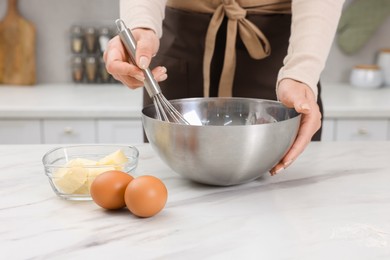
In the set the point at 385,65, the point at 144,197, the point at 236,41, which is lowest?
the point at 144,197

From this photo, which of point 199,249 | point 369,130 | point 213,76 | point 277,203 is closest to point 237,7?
point 213,76

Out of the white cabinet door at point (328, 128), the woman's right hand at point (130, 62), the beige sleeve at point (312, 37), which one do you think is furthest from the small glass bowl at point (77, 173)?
the white cabinet door at point (328, 128)

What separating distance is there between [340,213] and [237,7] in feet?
2.16

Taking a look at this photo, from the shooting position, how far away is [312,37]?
3.47 ft

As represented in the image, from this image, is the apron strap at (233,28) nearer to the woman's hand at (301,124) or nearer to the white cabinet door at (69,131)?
the woman's hand at (301,124)

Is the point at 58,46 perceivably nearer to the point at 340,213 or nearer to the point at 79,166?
the point at 79,166

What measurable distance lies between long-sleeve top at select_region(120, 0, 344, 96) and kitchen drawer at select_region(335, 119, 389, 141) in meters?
1.03

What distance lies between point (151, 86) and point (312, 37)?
13.0 inches

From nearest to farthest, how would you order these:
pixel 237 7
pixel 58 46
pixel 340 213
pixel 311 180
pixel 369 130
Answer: pixel 340 213 < pixel 311 180 < pixel 237 7 < pixel 369 130 < pixel 58 46

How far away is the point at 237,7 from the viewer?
1.31 m

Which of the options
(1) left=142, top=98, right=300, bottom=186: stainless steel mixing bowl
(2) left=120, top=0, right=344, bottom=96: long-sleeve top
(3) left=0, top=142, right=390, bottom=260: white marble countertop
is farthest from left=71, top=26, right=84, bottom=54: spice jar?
(1) left=142, top=98, right=300, bottom=186: stainless steel mixing bowl

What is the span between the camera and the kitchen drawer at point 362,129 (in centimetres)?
206

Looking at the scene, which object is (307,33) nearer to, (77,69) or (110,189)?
(110,189)

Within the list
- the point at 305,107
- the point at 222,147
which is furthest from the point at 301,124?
the point at 222,147
